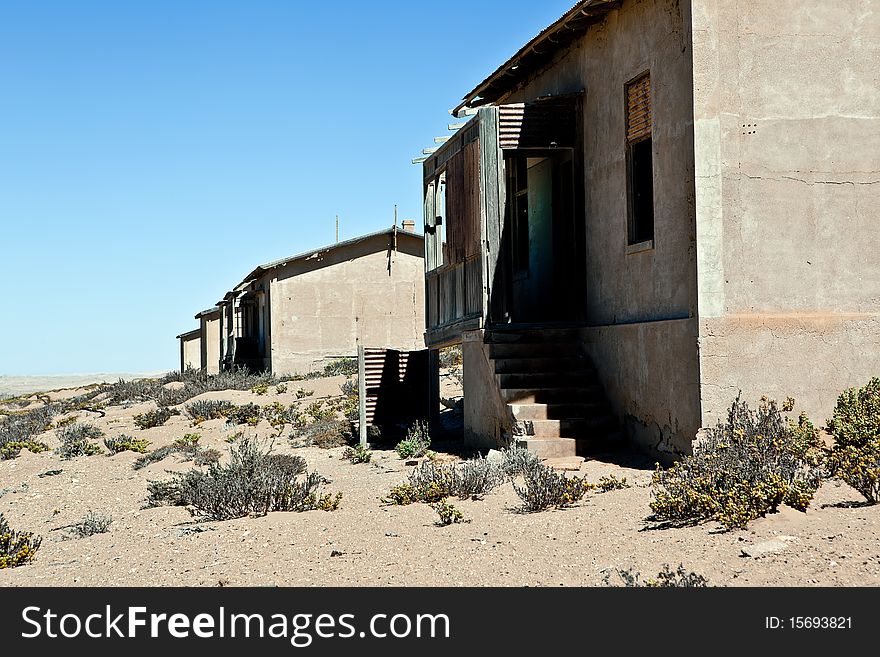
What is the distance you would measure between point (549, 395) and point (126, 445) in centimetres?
791

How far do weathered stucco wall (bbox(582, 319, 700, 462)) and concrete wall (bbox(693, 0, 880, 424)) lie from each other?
42 centimetres

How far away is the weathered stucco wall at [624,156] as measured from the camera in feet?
35.1

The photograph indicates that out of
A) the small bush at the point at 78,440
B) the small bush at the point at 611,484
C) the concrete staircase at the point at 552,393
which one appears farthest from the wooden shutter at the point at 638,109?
the small bush at the point at 78,440

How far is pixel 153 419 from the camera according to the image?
65.6 feet

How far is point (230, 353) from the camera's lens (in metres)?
37.0

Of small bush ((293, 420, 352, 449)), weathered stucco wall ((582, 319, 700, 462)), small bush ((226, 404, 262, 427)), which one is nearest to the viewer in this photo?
weathered stucco wall ((582, 319, 700, 462))

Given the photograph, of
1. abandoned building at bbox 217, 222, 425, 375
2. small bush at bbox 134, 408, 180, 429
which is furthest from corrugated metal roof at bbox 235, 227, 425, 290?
small bush at bbox 134, 408, 180, 429

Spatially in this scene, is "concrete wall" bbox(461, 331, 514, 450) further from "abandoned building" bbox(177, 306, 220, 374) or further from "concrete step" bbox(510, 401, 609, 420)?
"abandoned building" bbox(177, 306, 220, 374)

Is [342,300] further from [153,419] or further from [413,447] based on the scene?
[413,447]

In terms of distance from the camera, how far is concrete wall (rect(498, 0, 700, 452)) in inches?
418

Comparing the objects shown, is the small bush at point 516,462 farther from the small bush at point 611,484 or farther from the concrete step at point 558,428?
the small bush at point 611,484

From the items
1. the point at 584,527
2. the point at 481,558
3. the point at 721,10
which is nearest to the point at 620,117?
the point at 721,10
